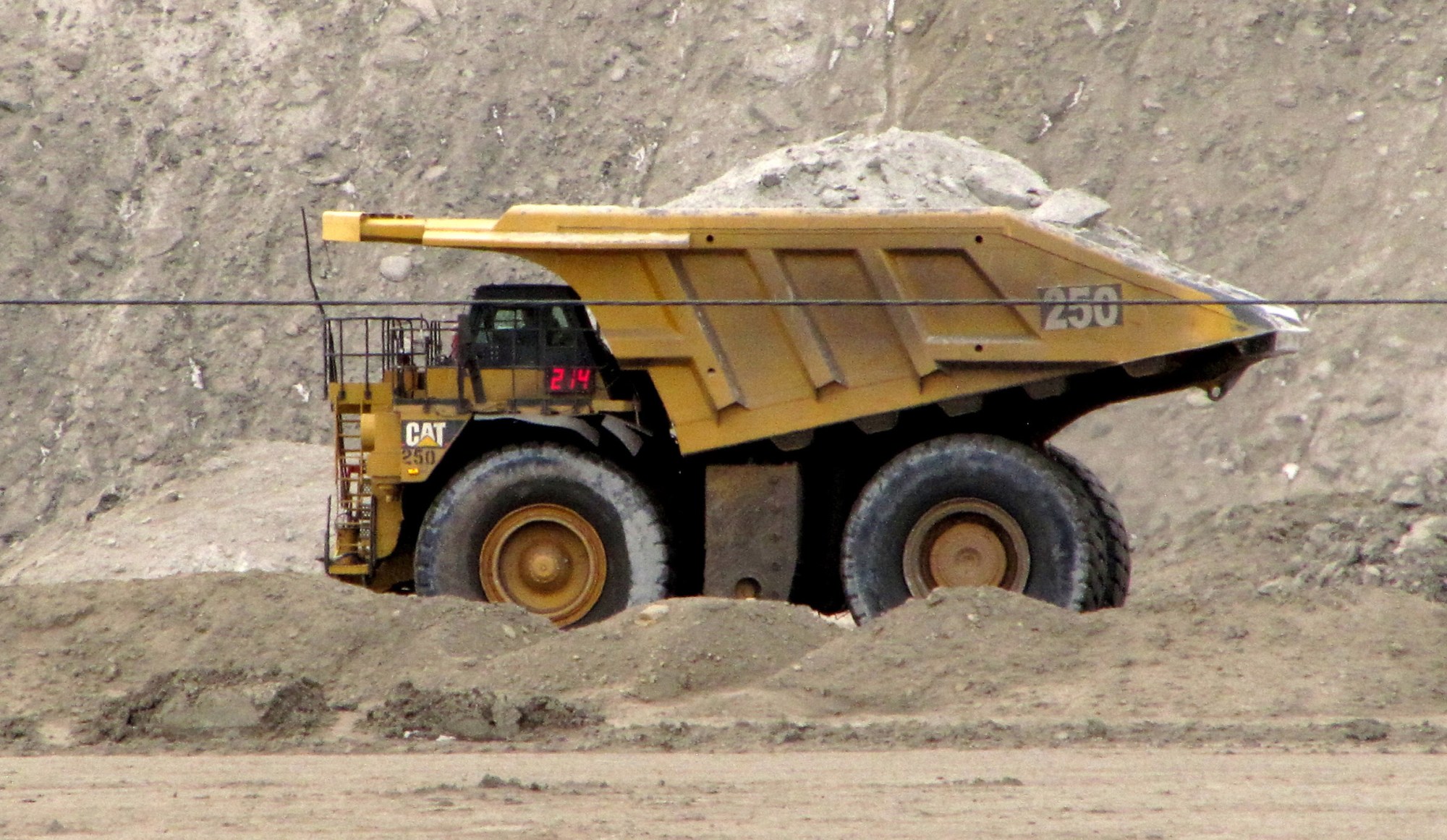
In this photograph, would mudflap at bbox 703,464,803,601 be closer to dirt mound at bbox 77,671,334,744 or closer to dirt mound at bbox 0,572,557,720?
dirt mound at bbox 0,572,557,720

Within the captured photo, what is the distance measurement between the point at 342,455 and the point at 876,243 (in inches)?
138

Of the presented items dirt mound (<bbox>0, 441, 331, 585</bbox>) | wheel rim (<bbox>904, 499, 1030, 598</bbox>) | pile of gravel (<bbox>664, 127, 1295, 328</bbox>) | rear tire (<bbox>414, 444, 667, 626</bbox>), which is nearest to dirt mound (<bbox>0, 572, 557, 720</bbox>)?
rear tire (<bbox>414, 444, 667, 626</bbox>)

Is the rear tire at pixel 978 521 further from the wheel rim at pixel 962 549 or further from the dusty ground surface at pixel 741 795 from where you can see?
the dusty ground surface at pixel 741 795

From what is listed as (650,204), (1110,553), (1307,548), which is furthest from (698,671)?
(650,204)

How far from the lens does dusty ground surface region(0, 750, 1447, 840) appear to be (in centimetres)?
642

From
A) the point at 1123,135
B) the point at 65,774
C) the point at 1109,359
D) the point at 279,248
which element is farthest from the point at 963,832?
the point at 279,248

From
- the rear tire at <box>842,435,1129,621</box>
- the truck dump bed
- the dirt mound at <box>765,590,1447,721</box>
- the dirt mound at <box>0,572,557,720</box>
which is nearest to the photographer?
the dirt mound at <box>765,590,1447,721</box>

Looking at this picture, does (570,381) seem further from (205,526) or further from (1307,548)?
(205,526)

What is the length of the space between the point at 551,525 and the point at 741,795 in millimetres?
4458

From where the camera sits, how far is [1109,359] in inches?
416

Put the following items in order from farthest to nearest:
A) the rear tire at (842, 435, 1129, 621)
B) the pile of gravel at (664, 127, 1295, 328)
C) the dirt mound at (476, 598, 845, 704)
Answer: the pile of gravel at (664, 127, 1295, 328), the rear tire at (842, 435, 1129, 621), the dirt mound at (476, 598, 845, 704)

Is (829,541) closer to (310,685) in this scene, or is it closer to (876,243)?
(876,243)

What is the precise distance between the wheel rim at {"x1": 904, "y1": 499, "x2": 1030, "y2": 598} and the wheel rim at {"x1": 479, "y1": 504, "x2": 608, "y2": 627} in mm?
1796

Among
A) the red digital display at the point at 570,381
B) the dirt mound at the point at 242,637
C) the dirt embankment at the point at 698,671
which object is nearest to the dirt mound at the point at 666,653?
the dirt embankment at the point at 698,671
